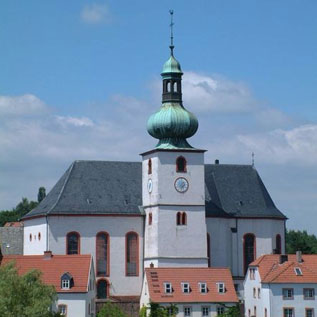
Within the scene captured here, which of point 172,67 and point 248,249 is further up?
point 172,67

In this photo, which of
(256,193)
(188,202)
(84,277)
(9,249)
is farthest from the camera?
(9,249)

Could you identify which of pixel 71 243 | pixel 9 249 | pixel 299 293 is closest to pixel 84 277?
pixel 71 243

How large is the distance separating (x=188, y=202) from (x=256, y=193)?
8.34 metres

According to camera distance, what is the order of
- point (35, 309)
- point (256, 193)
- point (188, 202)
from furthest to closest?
point (256, 193), point (188, 202), point (35, 309)

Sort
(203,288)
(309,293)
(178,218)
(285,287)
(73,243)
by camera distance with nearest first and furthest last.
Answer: (203,288), (285,287), (309,293), (178,218), (73,243)

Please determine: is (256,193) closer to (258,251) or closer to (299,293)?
(258,251)

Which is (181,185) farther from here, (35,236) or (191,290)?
(35,236)

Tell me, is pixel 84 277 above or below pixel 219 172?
below

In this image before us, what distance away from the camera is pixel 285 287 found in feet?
246

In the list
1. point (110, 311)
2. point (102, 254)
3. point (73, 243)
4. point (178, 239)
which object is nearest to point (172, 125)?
point (178, 239)

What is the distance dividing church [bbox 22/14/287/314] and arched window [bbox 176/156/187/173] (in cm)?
8

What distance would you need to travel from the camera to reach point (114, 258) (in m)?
80.6

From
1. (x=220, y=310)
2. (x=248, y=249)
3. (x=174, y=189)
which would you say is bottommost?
(x=220, y=310)

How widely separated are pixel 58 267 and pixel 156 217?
9854 millimetres
